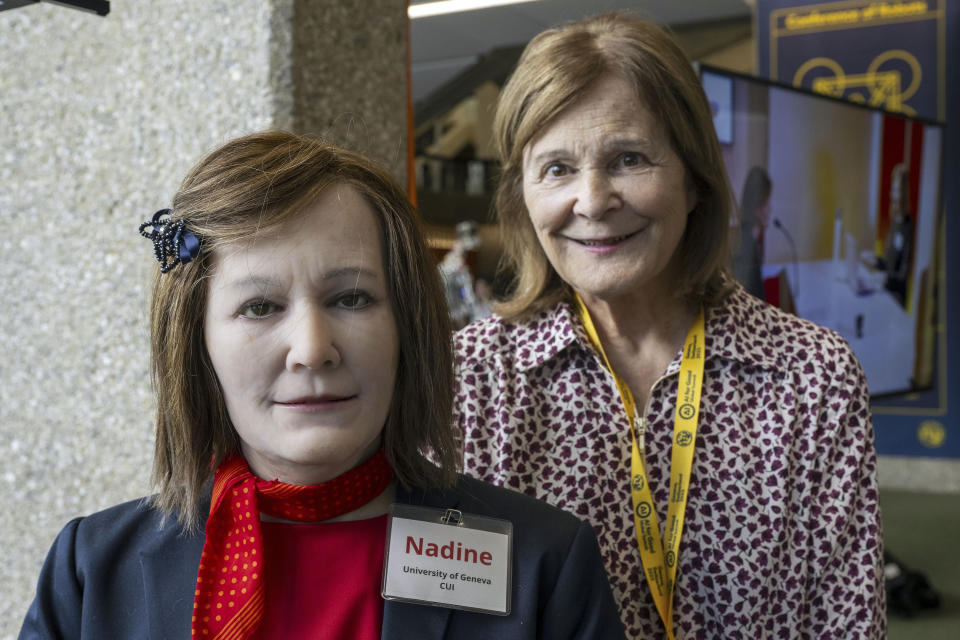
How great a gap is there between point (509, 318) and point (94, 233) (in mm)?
896

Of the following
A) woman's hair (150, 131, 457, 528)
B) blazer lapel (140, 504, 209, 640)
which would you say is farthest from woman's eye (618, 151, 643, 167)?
blazer lapel (140, 504, 209, 640)

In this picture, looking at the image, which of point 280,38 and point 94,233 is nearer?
point 280,38

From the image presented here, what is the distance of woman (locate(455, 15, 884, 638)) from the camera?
1.55 meters

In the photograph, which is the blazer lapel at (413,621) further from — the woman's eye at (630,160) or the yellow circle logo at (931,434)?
the yellow circle logo at (931,434)

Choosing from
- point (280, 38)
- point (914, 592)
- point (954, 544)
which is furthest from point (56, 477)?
point (954, 544)

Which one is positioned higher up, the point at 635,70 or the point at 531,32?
the point at 531,32

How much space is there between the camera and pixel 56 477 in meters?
1.99

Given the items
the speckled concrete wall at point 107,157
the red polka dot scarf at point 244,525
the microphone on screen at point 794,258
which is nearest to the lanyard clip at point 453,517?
the red polka dot scarf at point 244,525

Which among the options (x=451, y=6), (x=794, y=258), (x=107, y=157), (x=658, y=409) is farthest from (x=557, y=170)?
(x=451, y=6)

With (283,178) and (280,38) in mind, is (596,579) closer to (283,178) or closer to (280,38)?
(283,178)

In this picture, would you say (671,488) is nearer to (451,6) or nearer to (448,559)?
(448,559)

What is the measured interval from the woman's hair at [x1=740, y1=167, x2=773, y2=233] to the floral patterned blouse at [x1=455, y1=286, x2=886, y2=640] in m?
1.56

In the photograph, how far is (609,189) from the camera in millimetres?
1524

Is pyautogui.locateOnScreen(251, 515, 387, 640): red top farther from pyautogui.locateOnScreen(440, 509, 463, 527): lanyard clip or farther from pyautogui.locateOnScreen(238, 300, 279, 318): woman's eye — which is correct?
pyautogui.locateOnScreen(238, 300, 279, 318): woman's eye
